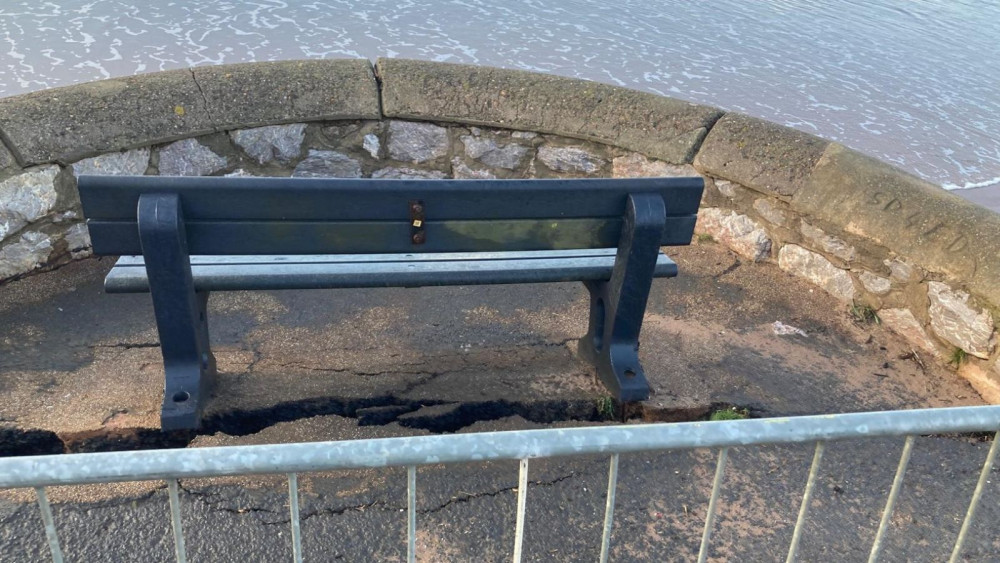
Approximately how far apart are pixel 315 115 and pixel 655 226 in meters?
1.95

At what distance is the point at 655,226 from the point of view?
106 inches

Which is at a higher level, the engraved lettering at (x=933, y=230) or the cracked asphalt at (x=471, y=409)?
the engraved lettering at (x=933, y=230)

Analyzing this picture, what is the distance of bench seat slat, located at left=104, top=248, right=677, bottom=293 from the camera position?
2725 mm

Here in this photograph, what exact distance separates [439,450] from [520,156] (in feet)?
9.92

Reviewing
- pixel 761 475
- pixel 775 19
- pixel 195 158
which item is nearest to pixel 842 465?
pixel 761 475

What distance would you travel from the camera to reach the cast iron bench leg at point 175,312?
239 centimetres

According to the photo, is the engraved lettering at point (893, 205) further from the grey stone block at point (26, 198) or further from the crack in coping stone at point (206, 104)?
the grey stone block at point (26, 198)

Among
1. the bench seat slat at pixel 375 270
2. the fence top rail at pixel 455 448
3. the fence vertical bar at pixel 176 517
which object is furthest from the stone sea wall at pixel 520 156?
the fence vertical bar at pixel 176 517

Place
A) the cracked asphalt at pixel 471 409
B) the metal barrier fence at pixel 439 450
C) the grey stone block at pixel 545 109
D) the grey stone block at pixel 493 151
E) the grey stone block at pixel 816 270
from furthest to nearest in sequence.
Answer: the grey stone block at pixel 493 151
the grey stone block at pixel 545 109
the grey stone block at pixel 816 270
the cracked asphalt at pixel 471 409
the metal barrier fence at pixel 439 450

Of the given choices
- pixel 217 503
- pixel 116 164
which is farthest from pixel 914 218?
pixel 116 164

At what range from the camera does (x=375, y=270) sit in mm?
2801

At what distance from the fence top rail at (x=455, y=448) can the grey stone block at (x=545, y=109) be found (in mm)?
2672

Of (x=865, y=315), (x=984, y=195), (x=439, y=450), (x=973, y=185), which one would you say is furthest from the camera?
(x=973, y=185)

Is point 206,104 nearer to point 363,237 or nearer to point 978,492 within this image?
point 363,237
